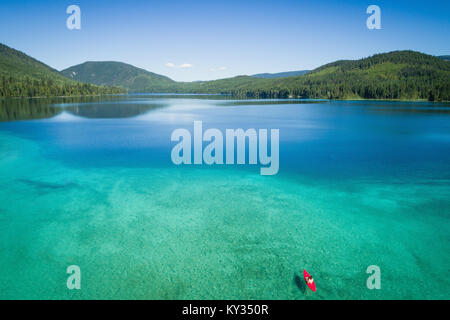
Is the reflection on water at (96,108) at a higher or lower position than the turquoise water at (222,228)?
higher

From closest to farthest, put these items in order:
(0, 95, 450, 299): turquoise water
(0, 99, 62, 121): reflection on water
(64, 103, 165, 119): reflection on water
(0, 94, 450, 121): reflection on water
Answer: (0, 95, 450, 299): turquoise water < (0, 99, 62, 121): reflection on water < (0, 94, 450, 121): reflection on water < (64, 103, 165, 119): reflection on water

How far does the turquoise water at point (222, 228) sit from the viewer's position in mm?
9539

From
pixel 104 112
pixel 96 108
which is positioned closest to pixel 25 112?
pixel 104 112

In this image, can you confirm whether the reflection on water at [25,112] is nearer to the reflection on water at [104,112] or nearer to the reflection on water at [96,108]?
the reflection on water at [96,108]

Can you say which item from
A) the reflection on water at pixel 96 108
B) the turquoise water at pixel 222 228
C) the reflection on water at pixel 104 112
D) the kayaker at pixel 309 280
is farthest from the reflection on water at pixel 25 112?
the kayaker at pixel 309 280

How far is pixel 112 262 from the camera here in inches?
421

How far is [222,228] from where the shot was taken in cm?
1332

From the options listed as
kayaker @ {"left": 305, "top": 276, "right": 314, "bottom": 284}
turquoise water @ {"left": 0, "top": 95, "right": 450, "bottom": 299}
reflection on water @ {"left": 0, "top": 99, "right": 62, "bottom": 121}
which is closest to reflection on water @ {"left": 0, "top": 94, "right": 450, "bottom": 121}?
reflection on water @ {"left": 0, "top": 99, "right": 62, "bottom": 121}

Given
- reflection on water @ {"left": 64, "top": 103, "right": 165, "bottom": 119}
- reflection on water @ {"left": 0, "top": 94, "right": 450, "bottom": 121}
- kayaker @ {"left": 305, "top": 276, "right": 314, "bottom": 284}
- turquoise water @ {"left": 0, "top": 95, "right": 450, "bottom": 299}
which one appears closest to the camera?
kayaker @ {"left": 305, "top": 276, "right": 314, "bottom": 284}

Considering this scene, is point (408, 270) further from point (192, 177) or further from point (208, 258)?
point (192, 177)

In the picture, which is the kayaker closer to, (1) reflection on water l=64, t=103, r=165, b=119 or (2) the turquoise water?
(2) the turquoise water

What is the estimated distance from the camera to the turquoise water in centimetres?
954

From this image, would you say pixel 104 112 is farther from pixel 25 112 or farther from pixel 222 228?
pixel 222 228
